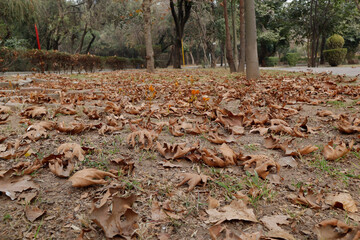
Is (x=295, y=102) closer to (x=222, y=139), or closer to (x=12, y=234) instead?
(x=222, y=139)

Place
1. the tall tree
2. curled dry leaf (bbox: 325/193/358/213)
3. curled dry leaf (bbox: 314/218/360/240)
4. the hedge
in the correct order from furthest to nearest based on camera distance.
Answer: the tall tree → the hedge → curled dry leaf (bbox: 325/193/358/213) → curled dry leaf (bbox: 314/218/360/240)

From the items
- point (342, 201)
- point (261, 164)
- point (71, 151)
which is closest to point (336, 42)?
point (261, 164)

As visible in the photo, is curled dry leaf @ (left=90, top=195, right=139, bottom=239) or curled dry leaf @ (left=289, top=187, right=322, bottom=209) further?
curled dry leaf @ (left=289, top=187, right=322, bottom=209)

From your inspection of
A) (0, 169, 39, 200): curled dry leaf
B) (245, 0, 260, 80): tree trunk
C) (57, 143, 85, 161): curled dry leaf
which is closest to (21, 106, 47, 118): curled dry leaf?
(57, 143, 85, 161): curled dry leaf

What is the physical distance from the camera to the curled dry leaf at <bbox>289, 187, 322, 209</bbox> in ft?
4.48

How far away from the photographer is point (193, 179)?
155cm

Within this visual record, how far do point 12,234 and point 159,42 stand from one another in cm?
3383

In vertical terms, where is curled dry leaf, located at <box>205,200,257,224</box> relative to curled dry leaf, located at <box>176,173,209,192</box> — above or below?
below

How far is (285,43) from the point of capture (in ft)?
97.8

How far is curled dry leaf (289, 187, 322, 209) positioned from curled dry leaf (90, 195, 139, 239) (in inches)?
36.3

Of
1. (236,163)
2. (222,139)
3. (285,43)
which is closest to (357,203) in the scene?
(236,163)

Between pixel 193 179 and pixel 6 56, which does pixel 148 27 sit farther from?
pixel 193 179

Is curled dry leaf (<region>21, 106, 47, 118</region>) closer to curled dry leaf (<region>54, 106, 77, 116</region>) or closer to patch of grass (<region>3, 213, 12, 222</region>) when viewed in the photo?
curled dry leaf (<region>54, 106, 77, 116</region>)

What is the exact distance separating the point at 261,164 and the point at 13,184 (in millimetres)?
1597
